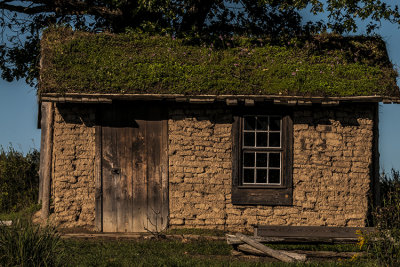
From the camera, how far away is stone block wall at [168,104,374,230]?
1134cm

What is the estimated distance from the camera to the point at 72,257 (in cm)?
800

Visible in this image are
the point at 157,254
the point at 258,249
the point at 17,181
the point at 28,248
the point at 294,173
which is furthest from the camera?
the point at 17,181

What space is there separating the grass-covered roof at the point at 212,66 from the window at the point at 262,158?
0.68 metres

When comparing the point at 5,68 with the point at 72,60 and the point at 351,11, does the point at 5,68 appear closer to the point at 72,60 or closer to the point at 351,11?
the point at 72,60

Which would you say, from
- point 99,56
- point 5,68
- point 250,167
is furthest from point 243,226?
point 5,68

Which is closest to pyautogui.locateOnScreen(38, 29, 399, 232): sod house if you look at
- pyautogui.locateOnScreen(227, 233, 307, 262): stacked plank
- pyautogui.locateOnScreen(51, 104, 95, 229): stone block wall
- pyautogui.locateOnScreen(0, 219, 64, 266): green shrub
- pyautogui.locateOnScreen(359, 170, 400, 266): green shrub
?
pyautogui.locateOnScreen(51, 104, 95, 229): stone block wall

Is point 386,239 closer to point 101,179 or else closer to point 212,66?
point 212,66

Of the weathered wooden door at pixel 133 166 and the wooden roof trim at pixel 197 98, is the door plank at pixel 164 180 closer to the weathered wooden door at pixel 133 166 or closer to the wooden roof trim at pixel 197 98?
the weathered wooden door at pixel 133 166

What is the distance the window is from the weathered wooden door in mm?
1794

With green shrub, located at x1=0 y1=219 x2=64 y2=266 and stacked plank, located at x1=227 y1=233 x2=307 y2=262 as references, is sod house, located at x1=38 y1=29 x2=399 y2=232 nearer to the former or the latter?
stacked plank, located at x1=227 y1=233 x2=307 y2=262

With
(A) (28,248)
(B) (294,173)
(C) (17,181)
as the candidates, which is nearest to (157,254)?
(A) (28,248)

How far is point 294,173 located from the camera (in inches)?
452

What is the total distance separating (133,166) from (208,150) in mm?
1852

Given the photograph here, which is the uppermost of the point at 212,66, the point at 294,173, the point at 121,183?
the point at 212,66
